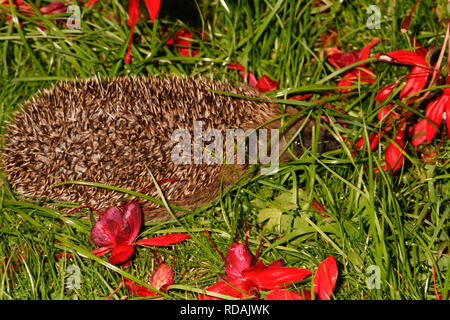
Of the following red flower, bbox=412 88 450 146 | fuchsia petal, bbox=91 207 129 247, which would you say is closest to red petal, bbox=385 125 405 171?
red flower, bbox=412 88 450 146

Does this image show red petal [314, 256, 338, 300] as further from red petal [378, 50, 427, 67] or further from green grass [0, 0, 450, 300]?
red petal [378, 50, 427, 67]

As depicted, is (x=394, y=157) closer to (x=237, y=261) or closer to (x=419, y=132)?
(x=419, y=132)

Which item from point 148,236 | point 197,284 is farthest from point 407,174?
point 148,236

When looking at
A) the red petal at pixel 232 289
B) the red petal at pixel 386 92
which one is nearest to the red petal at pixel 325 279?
the red petal at pixel 232 289

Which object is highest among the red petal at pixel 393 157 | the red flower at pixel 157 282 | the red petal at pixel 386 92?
the red petal at pixel 386 92

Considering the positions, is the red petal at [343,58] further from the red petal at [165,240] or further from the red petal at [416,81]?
the red petal at [165,240]
